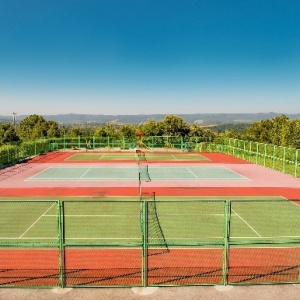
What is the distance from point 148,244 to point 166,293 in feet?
9.07

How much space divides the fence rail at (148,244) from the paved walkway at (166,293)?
0.35 m

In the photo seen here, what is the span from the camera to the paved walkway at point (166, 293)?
796 centimetres

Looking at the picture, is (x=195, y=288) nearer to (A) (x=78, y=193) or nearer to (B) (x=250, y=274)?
(B) (x=250, y=274)

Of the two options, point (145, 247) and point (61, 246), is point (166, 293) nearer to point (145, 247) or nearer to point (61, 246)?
point (145, 247)

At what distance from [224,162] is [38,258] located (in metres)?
28.9

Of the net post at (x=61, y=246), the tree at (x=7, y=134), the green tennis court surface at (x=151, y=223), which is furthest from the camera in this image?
the tree at (x=7, y=134)

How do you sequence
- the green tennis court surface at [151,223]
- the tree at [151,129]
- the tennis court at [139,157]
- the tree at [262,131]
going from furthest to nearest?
the tree at [151,129], the tree at [262,131], the tennis court at [139,157], the green tennis court surface at [151,223]

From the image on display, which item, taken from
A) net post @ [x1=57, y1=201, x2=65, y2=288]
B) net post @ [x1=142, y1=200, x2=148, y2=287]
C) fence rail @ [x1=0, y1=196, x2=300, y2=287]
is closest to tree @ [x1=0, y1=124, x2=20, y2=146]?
fence rail @ [x1=0, y1=196, x2=300, y2=287]

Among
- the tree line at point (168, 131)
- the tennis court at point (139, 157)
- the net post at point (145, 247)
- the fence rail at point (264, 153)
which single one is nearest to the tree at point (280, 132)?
the tree line at point (168, 131)

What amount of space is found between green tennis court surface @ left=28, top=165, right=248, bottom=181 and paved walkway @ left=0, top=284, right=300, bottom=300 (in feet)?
61.0

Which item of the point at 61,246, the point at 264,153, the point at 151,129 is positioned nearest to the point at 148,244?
the point at 61,246

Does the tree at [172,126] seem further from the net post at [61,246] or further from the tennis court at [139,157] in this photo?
the net post at [61,246]

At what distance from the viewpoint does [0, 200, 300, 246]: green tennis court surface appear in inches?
530

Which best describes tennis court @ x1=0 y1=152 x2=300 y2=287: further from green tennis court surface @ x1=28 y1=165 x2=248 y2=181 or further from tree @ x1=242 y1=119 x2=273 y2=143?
tree @ x1=242 y1=119 x2=273 y2=143
